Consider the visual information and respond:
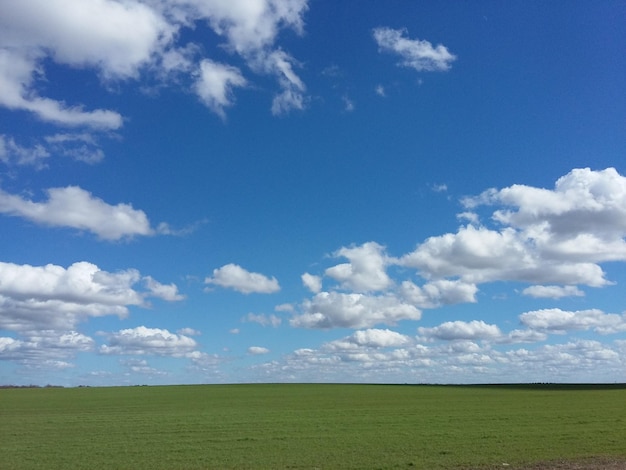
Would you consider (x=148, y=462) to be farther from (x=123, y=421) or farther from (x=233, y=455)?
(x=123, y=421)

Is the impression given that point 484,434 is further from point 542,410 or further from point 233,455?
point 542,410

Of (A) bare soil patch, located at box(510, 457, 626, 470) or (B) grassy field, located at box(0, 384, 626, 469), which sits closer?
(A) bare soil patch, located at box(510, 457, 626, 470)

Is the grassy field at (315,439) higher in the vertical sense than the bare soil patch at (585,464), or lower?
lower

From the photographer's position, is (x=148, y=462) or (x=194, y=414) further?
(x=194, y=414)

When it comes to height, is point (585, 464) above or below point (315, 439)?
above

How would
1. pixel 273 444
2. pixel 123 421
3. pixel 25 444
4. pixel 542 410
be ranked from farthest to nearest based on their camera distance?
pixel 542 410
pixel 123 421
pixel 25 444
pixel 273 444

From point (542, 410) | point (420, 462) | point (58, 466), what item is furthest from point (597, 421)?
point (58, 466)

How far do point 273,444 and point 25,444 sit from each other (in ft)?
49.8

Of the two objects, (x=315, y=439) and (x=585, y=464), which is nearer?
(x=585, y=464)

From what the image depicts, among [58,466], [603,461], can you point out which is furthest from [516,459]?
[58,466]

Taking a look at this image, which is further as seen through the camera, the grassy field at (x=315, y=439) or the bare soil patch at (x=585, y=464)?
the grassy field at (x=315, y=439)

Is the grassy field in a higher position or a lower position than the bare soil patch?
lower

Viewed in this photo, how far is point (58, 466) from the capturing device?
86.7 ft

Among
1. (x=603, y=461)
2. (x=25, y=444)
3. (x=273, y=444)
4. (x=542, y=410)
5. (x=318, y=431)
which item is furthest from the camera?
(x=542, y=410)
